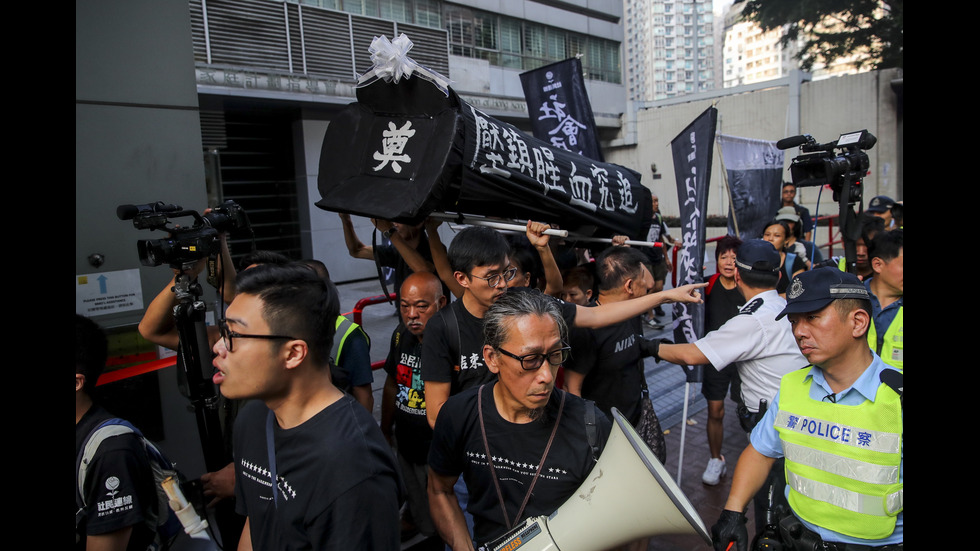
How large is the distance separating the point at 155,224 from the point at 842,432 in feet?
9.50

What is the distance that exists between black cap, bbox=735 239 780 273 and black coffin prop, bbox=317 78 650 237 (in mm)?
1096

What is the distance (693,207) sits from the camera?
15.2 ft

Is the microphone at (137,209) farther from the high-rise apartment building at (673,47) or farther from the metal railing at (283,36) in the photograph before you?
the high-rise apartment building at (673,47)

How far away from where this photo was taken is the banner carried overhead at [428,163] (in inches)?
118

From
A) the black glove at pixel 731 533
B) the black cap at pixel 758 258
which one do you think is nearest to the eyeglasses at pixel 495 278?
the black glove at pixel 731 533

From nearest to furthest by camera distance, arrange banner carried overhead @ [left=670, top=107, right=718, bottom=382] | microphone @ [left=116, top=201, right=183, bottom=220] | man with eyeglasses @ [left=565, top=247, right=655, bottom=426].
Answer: microphone @ [left=116, top=201, right=183, bottom=220], man with eyeglasses @ [left=565, top=247, right=655, bottom=426], banner carried overhead @ [left=670, top=107, right=718, bottom=382]

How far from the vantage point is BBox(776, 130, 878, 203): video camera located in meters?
3.71

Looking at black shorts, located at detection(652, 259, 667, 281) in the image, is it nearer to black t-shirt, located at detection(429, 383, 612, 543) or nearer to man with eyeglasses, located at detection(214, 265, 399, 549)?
black t-shirt, located at detection(429, 383, 612, 543)

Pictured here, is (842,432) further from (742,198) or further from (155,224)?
(742,198)

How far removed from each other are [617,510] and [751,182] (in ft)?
21.2

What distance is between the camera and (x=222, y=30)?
1109cm

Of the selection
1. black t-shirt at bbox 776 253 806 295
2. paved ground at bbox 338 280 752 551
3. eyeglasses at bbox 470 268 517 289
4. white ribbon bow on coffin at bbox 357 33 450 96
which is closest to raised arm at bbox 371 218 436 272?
eyeglasses at bbox 470 268 517 289

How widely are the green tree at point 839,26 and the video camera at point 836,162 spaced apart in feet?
64.8

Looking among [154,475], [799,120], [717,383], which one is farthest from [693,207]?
[799,120]
